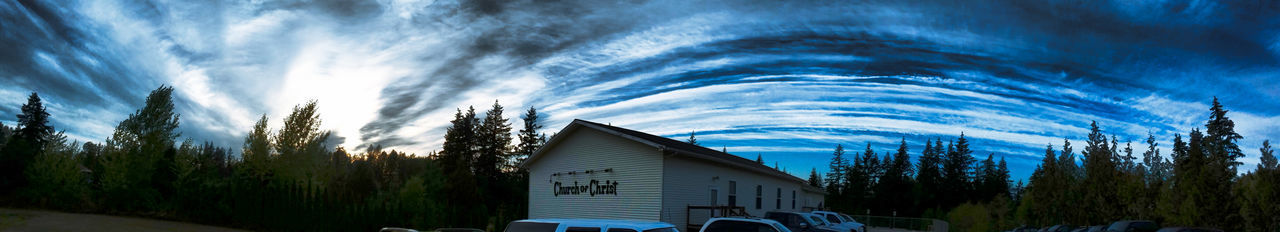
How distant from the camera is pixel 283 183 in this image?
102 ft

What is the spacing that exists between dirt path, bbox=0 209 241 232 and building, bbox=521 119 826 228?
559 inches

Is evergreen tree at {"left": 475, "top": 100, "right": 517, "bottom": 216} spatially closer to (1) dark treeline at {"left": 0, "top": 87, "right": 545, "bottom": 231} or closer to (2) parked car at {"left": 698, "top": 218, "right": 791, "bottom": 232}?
(1) dark treeline at {"left": 0, "top": 87, "right": 545, "bottom": 231}

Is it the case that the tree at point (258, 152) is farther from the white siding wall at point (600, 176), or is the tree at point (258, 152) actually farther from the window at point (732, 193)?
the window at point (732, 193)

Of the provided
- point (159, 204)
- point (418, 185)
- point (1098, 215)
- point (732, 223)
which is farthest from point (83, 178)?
point (1098, 215)

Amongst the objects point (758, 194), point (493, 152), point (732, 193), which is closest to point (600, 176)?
point (732, 193)

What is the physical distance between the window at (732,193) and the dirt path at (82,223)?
2186 centimetres

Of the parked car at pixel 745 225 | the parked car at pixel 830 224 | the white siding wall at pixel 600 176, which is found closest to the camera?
the parked car at pixel 745 225

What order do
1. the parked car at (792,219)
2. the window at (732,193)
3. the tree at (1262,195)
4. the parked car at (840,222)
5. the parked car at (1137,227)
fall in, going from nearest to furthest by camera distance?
1. the tree at (1262,195)
2. the parked car at (792,219)
3. the parked car at (1137,227)
4. the parked car at (840,222)
5. the window at (732,193)

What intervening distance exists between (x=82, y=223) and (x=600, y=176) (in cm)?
2115

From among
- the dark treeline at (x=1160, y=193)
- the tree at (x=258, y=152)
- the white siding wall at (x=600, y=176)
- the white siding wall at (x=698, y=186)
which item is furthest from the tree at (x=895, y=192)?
the tree at (x=258, y=152)

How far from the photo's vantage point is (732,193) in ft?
95.2

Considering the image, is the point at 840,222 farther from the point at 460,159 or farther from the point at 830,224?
the point at 460,159

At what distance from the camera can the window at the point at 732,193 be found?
1135 inches

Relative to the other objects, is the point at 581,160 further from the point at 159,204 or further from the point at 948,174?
the point at 948,174
